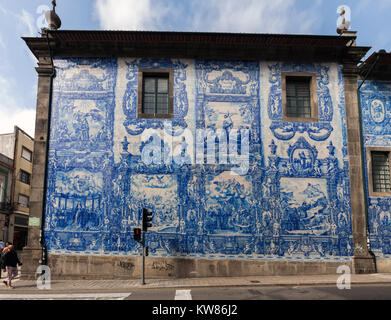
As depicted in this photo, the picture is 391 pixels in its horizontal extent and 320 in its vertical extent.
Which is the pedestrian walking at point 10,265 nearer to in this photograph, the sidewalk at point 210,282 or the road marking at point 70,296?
the sidewalk at point 210,282

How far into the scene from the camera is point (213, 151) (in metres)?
13.7

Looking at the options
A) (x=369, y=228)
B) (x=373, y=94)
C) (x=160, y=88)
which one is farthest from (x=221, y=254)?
(x=373, y=94)

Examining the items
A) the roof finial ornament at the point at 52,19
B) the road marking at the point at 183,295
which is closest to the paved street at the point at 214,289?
the road marking at the point at 183,295

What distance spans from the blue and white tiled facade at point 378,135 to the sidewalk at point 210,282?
134cm

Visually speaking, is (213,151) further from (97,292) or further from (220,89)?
(97,292)

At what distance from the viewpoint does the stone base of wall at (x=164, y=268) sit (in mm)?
12820

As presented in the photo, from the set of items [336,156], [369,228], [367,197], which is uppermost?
[336,156]

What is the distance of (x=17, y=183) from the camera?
33406 millimetres

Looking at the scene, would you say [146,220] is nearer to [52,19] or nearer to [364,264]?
[364,264]

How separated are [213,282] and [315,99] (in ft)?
27.0

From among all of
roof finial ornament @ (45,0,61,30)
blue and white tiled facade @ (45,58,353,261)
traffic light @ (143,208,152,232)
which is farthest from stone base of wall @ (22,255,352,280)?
roof finial ornament @ (45,0,61,30)

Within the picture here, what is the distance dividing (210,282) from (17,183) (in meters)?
27.9

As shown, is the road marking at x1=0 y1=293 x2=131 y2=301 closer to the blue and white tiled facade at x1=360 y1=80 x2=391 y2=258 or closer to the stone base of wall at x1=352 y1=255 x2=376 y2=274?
the stone base of wall at x1=352 y1=255 x2=376 y2=274

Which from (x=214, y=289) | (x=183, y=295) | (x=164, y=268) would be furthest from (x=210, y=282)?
(x=183, y=295)
